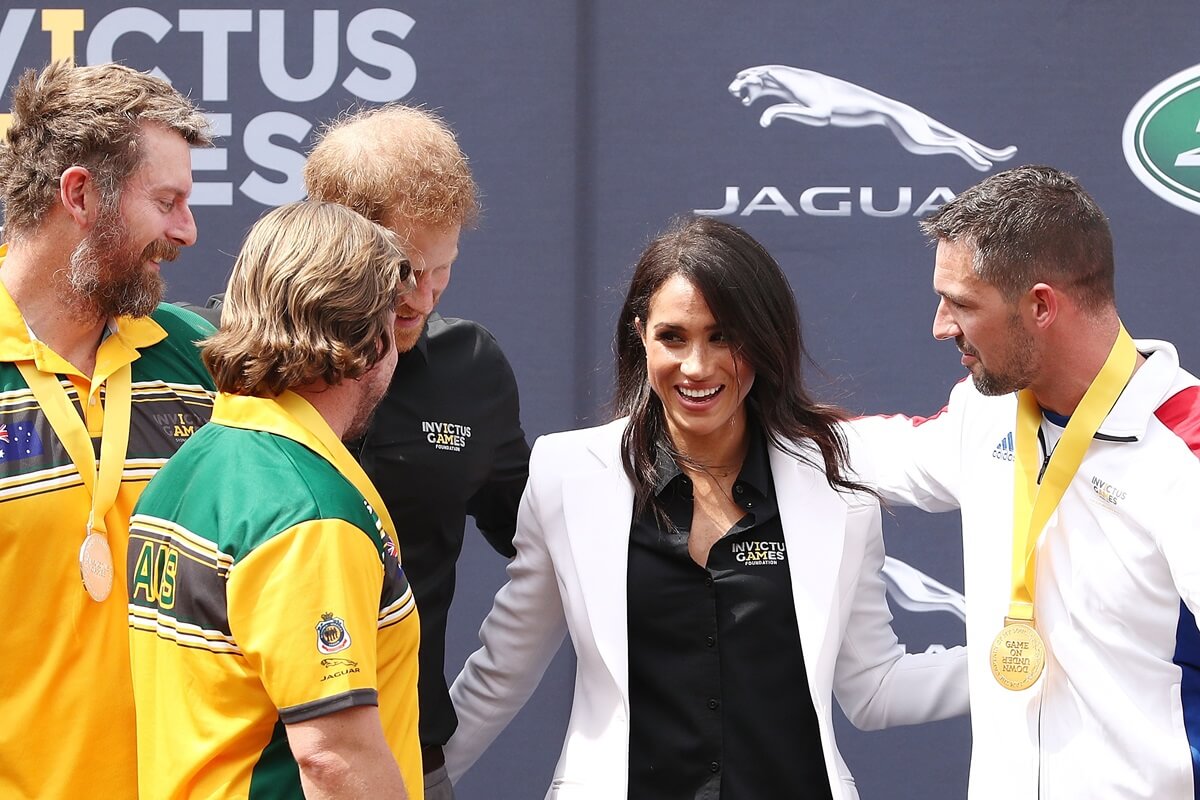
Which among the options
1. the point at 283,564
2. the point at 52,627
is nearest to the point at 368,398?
the point at 283,564

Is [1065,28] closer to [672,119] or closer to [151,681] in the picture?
[672,119]

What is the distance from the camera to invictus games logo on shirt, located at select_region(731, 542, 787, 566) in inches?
80.7

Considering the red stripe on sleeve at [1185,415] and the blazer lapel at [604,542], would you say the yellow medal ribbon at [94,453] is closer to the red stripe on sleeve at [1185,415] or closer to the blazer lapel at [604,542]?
the blazer lapel at [604,542]

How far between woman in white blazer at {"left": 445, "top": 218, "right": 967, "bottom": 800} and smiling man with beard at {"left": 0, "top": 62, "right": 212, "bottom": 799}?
1.96ft

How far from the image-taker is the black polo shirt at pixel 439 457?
2168 mm

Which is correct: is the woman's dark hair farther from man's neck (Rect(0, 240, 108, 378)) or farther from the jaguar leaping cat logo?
the jaguar leaping cat logo

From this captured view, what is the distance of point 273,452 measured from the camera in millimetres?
1479

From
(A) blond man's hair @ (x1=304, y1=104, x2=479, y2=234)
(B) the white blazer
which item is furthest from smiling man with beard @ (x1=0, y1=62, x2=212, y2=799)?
(B) the white blazer

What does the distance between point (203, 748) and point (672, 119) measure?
1984mm

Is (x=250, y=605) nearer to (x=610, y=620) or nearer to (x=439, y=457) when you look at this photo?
(x=610, y=620)

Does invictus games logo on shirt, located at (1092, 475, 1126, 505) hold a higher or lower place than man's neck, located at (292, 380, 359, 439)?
lower

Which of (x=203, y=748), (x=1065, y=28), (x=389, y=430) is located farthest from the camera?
(x=1065, y=28)

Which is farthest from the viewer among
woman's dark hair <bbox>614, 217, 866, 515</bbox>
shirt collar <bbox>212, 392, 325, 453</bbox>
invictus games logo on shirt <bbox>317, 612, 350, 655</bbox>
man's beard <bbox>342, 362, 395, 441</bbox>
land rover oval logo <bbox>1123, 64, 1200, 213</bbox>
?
land rover oval logo <bbox>1123, 64, 1200, 213</bbox>

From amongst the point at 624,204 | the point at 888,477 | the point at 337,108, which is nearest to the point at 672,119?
the point at 624,204
